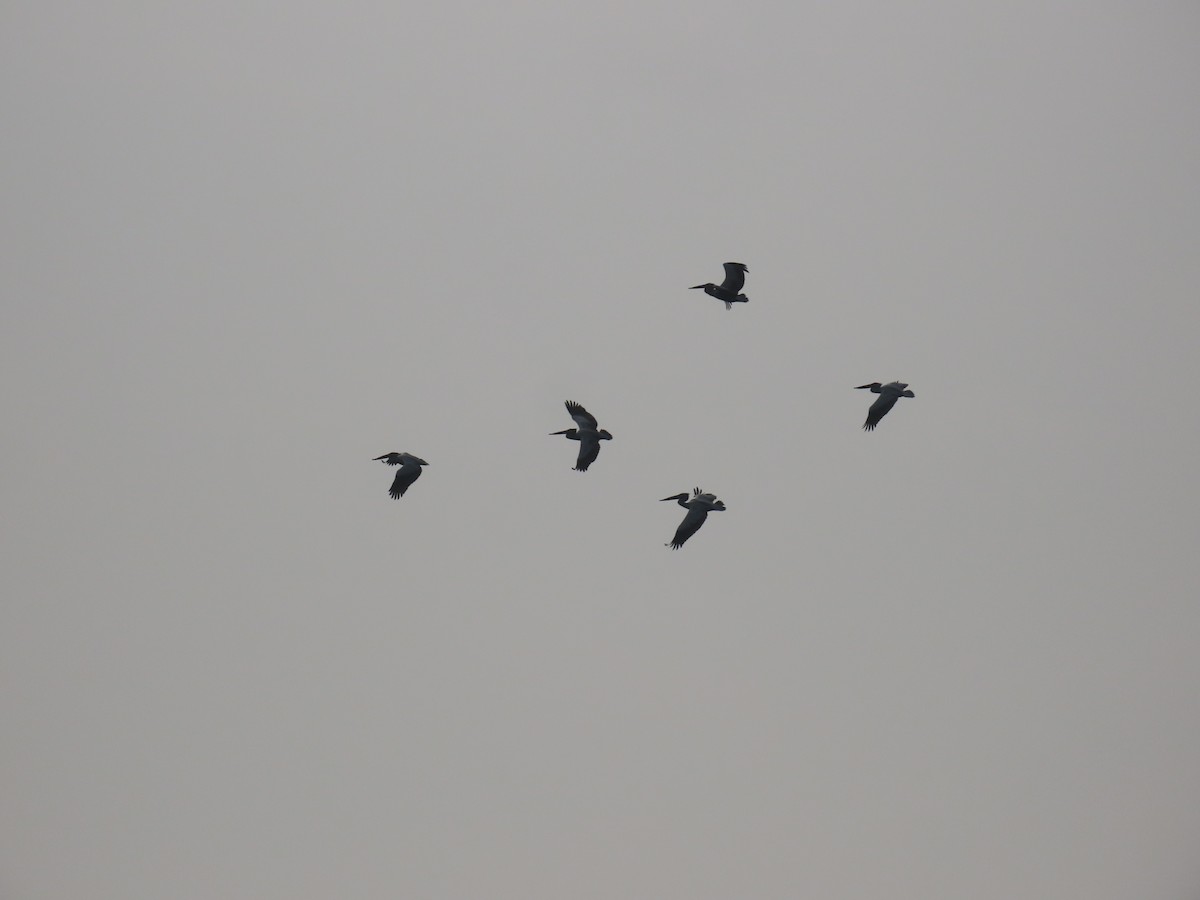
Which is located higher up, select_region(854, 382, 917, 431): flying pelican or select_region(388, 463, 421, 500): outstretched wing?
select_region(854, 382, 917, 431): flying pelican

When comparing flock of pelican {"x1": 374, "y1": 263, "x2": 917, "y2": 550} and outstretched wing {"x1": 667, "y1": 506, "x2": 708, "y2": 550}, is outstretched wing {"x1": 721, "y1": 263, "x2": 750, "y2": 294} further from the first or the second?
outstretched wing {"x1": 667, "y1": 506, "x2": 708, "y2": 550}

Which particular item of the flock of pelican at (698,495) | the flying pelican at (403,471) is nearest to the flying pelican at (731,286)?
the flock of pelican at (698,495)

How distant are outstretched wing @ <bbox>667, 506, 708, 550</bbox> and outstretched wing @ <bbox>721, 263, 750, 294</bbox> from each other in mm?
3003

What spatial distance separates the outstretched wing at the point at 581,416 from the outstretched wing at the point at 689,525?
1.75m

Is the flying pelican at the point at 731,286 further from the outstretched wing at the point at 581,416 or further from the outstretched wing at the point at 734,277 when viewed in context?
the outstretched wing at the point at 581,416

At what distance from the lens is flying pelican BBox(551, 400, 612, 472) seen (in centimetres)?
1625

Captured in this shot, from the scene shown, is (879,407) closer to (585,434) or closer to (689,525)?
(689,525)

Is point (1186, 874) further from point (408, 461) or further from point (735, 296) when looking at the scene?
point (408, 461)

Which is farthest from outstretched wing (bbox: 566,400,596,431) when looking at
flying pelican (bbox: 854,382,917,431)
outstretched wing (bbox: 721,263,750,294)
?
flying pelican (bbox: 854,382,917,431)

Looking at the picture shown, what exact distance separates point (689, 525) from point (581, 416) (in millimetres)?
2089

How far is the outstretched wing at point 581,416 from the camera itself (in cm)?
1664

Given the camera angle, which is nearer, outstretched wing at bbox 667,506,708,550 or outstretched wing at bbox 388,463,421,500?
outstretched wing at bbox 667,506,708,550

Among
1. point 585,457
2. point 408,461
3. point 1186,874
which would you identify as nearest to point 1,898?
point 408,461

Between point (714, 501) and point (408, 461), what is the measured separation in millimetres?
4152
